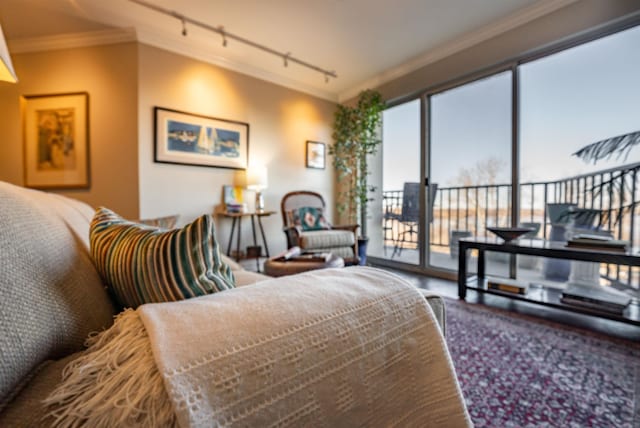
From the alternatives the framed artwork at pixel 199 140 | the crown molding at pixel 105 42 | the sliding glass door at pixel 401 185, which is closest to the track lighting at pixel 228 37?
the crown molding at pixel 105 42

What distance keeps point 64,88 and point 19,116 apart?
621 millimetres

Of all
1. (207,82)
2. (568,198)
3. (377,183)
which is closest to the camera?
(568,198)

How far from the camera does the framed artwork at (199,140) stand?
297 cm

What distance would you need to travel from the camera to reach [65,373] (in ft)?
1.37

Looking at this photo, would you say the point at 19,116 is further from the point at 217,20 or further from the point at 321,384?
the point at 321,384

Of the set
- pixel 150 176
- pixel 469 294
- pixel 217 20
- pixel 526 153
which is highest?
pixel 217 20

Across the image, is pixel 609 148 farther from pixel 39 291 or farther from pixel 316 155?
pixel 39 291

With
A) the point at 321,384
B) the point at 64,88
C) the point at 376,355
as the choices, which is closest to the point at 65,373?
the point at 321,384

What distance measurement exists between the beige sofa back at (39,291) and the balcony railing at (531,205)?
10.2ft

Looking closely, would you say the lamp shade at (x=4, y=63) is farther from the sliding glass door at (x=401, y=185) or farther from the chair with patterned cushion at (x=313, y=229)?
the sliding glass door at (x=401, y=185)

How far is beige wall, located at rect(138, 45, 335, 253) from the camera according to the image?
2895 mm

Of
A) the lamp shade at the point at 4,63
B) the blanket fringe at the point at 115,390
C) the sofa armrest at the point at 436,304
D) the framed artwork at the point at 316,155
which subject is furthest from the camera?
the framed artwork at the point at 316,155

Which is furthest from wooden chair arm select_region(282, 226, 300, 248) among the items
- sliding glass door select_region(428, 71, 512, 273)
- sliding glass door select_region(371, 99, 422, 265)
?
sliding glass door select_region(428, 71, 512, 273)

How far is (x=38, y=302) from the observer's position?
48 centimetres
